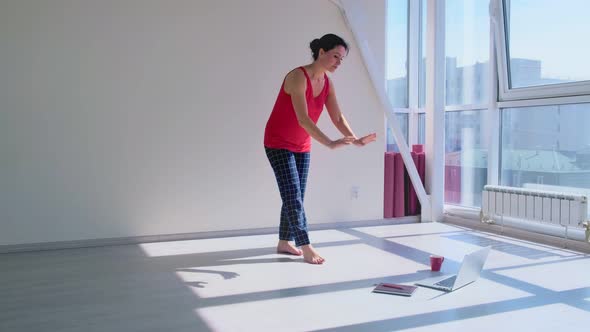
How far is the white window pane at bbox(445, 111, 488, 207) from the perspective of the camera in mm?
5191

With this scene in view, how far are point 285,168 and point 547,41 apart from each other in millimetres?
2455

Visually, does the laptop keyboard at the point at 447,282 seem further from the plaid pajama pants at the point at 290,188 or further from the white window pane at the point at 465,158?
the white window pane at the point at 465,158

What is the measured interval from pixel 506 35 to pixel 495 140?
901 mm

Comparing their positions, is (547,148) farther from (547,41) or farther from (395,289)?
(395,289)

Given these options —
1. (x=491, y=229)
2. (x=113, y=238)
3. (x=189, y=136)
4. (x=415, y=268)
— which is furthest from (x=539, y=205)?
(x=113, y=238)

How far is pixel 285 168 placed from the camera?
3.50 metres

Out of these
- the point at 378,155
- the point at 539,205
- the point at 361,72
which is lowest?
the point at 539,205

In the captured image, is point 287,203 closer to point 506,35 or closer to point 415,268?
point 415,268

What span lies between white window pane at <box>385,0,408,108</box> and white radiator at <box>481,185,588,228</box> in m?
1.48

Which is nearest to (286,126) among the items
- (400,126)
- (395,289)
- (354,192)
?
(395,289)

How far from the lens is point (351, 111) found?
5074 mm

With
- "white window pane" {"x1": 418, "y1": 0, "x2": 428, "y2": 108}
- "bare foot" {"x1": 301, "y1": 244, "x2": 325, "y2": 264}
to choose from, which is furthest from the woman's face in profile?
"white window pane" {"x1": 418, "y1": 0, "x2": 428, "y2": 108}

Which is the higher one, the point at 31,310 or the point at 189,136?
the point at 189,136

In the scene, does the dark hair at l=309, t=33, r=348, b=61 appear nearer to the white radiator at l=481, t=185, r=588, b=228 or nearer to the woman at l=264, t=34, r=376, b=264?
the woman at l=264, t=34, r=376, b=264
